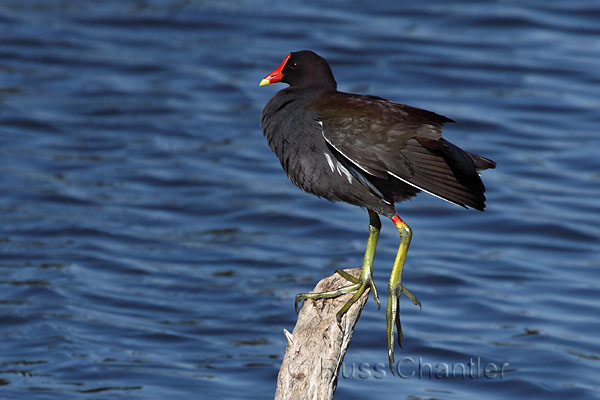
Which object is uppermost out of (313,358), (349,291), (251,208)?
(349,291)

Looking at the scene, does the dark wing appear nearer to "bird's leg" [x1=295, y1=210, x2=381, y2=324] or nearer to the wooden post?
"bird's leg" [x1=295, y1=210, x2=381, y2=324]

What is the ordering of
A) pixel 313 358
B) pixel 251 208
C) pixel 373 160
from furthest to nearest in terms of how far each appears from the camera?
pixel 251 208 < pixel 373 160 < pixel 313 358

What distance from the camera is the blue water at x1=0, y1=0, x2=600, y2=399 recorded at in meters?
9.12

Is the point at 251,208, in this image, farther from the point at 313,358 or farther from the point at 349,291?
the point at 313,358

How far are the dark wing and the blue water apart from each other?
343 centimetres

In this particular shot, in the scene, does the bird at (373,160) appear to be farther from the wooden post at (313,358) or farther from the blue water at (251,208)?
the blue water at (251,208)

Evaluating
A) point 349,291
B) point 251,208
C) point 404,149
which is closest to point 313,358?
point 349,291

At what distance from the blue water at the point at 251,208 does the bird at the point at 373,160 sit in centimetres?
317

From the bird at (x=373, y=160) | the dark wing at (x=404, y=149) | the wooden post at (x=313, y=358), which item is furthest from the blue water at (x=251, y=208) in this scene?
the dark wing at (x=404, y=149)

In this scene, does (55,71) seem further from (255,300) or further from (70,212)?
(255,300)

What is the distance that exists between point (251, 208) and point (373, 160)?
6.59 metres

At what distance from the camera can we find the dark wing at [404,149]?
5413 millimetres

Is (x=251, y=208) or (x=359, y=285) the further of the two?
(x=251, y=208)

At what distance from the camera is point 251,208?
39.4 ft
